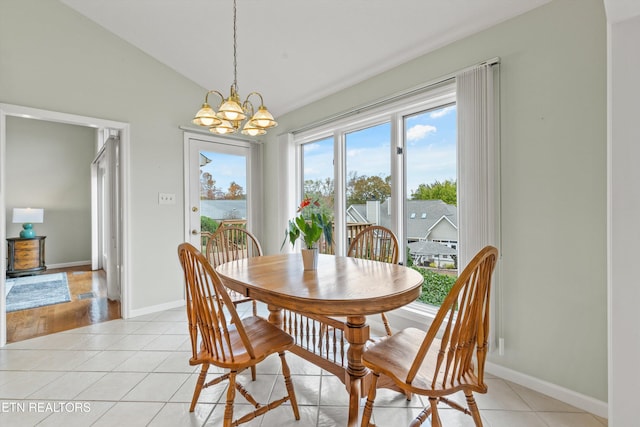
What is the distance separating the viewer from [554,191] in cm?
177

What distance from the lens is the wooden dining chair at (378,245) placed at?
2.27 metres

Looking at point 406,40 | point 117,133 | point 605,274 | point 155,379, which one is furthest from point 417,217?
point 117,133

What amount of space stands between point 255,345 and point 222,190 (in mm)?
2847

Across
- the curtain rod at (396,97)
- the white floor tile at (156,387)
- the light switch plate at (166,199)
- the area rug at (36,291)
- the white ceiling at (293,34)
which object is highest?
the white ceiling at (293,34)

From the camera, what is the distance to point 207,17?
103 inches

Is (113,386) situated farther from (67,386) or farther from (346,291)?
(346,291)

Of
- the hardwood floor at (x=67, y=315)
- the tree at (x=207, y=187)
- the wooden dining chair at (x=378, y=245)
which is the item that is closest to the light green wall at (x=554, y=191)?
the wooden dining chair at (x=378, y=245)

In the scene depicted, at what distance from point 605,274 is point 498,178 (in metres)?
0.77

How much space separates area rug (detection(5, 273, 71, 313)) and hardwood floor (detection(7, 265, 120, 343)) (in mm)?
144

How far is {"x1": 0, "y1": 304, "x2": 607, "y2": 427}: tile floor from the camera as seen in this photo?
62.9 inches

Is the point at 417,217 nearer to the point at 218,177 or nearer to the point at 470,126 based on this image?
the point at 470,126

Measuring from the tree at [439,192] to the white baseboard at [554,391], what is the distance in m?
1.22

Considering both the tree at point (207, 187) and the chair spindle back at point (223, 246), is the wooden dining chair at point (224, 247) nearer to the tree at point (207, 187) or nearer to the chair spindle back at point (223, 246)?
the chair spindle back at point (223, 246)

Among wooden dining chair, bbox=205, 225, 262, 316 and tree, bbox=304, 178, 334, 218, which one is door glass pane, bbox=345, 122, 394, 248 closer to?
tree, bbox=304, 178, 334, 218
